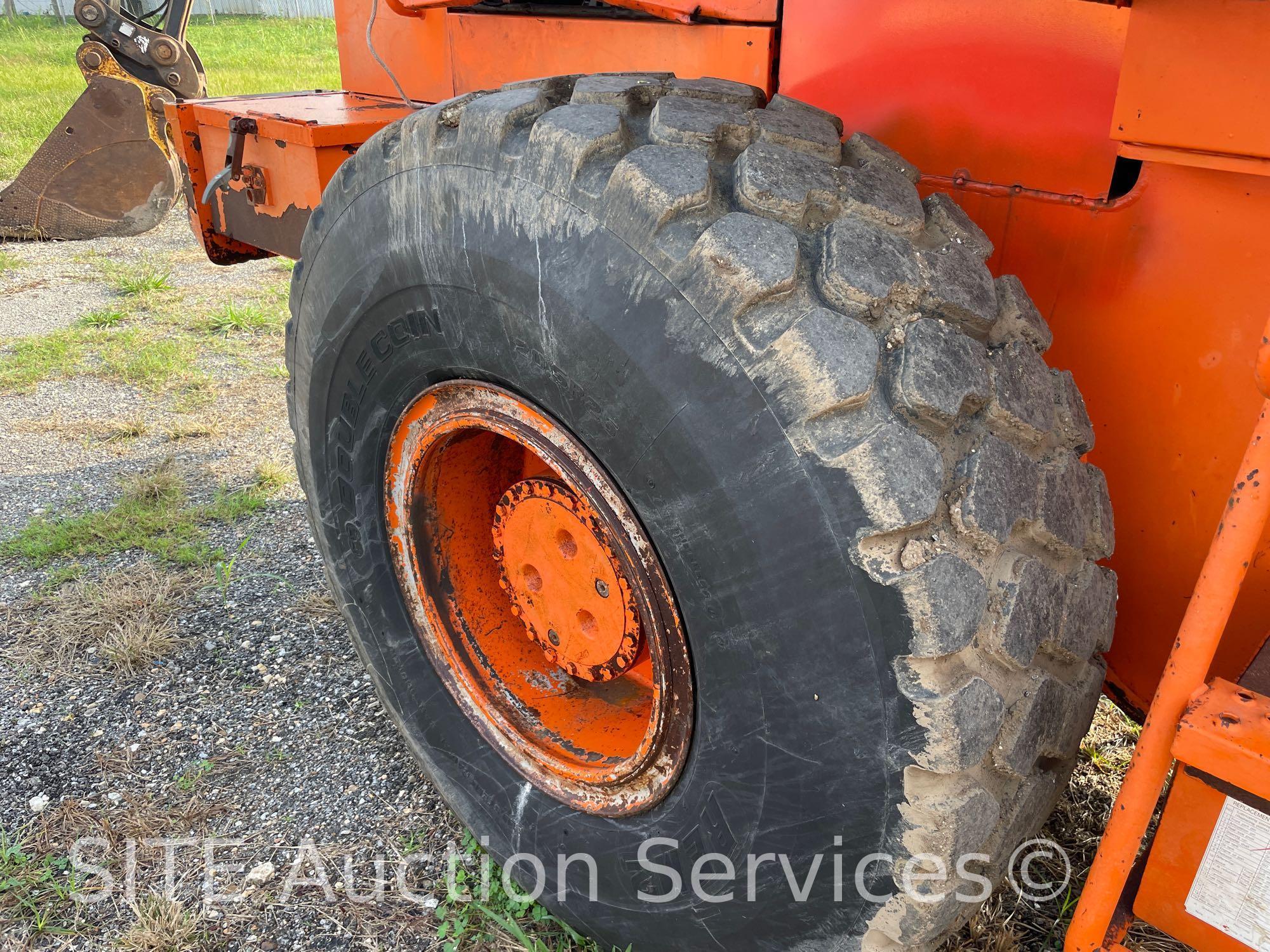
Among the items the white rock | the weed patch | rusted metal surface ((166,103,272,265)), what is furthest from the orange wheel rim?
rusted metal surface ((166,103,272,265))

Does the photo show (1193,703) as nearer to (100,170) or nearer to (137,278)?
(137,278)

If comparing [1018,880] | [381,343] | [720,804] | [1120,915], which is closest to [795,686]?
[720,804]

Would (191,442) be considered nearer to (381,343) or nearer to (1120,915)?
(381,343)

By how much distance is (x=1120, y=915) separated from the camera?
3.95ft

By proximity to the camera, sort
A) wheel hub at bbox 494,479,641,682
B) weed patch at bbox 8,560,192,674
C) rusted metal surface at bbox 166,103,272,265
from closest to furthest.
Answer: wheel hub at bbox 494,479,641,682
weed patch at bbox 8,560,192,674
rusted metal surface at bbox 166,103,272,265

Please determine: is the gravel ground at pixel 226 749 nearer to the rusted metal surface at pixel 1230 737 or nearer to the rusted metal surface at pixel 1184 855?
the rusted metal surface at pixel 1184 855

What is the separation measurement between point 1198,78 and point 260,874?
83.2 inches

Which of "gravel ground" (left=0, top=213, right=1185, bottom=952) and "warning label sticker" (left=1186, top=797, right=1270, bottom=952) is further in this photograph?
"gravel ground" (left=0, top=213, right=1185, bottom=952)

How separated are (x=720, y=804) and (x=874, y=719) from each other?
0.32 meters

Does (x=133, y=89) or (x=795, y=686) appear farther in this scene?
(x=133, y=89)

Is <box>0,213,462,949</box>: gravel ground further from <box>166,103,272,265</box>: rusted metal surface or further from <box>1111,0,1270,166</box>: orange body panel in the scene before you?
<box>1111,0,1270,166</box>: orange body panel

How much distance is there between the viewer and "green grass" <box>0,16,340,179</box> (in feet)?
31.4

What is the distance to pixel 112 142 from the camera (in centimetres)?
614

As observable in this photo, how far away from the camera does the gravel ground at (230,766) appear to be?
1937 millimetres
